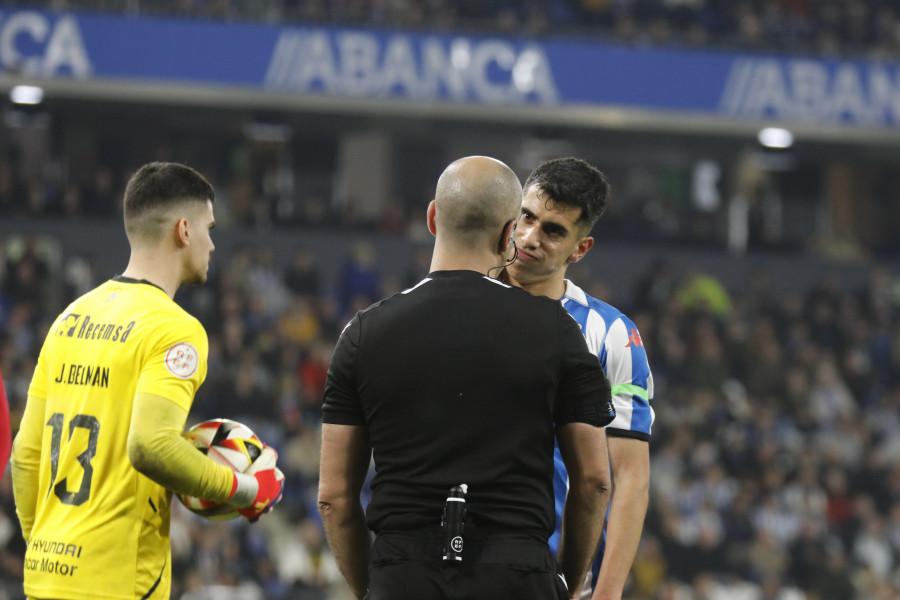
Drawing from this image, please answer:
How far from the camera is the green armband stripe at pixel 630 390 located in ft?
12.0

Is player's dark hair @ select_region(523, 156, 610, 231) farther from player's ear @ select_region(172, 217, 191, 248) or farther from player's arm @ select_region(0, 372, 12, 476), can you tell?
player's arm @ select_region(0, 372, 12, 476)

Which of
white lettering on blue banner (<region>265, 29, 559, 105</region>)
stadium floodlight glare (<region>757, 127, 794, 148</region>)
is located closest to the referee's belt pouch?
white lettering on blue banner (<region>265, 29, 559, 105</region>)

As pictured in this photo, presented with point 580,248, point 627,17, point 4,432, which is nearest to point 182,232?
point 4,432

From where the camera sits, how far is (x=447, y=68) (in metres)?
17.0

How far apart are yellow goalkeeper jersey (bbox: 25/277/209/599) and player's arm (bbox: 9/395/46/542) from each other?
0.05 meters

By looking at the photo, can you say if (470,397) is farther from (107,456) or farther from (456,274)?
(107,456)

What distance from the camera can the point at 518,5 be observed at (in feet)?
58.7

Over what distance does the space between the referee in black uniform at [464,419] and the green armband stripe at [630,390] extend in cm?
68

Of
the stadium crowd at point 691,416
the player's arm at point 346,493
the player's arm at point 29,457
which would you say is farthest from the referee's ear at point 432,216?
the stadium crowd at point 691,416

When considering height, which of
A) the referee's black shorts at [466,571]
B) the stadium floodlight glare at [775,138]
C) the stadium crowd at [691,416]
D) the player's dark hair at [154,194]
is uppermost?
the stadium floodlight glare at [775,138]

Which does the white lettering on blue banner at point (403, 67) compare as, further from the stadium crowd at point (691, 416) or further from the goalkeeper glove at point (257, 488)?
the goalkeeper glove at point (257, 488)

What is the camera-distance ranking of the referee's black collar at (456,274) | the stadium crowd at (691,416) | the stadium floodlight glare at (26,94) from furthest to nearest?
1. the stadium floodlight glare at (26,94)
2. the stadium crowd at (691,416)
3. the referee's black collar at (456,274)

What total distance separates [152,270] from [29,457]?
0.64 meters

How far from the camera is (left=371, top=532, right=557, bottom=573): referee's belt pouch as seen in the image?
2.83 metres
